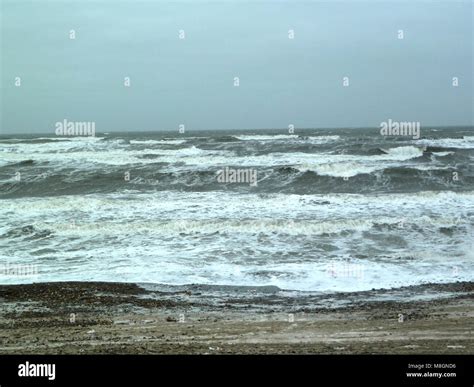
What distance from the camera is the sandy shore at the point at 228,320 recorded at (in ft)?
17.2

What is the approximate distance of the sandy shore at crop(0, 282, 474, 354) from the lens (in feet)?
17.2

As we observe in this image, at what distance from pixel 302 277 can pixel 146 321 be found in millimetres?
3189

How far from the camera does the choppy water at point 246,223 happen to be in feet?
29.8

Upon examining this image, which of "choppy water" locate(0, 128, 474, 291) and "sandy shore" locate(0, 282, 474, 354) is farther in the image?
"choppy water" locate(0, 128, 474, 291)

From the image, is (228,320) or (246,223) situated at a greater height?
(246,223)

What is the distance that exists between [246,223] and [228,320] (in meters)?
6.73

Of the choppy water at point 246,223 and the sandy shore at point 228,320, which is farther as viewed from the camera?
the choppy water at point 246,223

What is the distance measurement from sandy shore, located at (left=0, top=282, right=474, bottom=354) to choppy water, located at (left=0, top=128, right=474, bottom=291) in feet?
2.18

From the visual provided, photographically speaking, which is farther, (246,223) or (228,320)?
(246,223)

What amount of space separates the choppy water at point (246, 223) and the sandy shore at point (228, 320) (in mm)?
665

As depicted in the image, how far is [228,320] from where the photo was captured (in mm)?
6445
